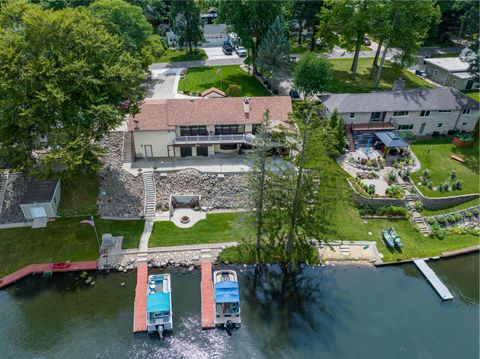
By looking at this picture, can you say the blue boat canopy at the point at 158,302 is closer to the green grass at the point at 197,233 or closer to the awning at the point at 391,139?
Answer: the green grass at the point at 197,233

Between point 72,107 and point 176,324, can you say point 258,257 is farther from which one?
point 72,107

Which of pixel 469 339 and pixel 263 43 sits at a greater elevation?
pixel 263 43

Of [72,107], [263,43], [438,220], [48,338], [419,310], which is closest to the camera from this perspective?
[48,338]

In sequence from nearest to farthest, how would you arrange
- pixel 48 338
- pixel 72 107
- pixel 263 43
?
1. pixel 48 338
2. pixel 72 107
3. pixel 263 43

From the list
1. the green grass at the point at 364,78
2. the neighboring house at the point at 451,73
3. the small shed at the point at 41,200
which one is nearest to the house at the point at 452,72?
the neighboring house at the point at 451,73

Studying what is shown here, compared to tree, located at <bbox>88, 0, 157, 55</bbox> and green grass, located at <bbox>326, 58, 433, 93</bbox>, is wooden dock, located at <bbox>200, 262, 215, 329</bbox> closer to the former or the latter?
green grass, located at <bbox>326, 58, 433, 93</bbox>

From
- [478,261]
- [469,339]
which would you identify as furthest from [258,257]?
[478,261]

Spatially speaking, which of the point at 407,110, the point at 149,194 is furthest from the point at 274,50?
the point at 149,194
